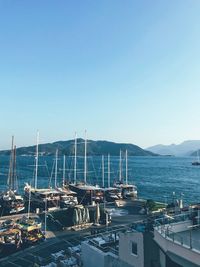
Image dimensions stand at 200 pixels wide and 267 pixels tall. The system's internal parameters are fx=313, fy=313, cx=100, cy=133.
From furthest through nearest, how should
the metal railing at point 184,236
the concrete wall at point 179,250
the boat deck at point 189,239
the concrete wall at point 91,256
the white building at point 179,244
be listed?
1. the concrete wall at point 91,256
2. the metal railing at point 184,236
3. the boat deck at point 189,239
4. the white building at point 179,244
5. the concrete wall at point 179,250

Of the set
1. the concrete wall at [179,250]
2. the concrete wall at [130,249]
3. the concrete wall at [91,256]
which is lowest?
the concrete wall at [91,256]

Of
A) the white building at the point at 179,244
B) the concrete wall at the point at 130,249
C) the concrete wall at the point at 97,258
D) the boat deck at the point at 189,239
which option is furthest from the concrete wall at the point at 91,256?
the boat deck at the point at 189,239

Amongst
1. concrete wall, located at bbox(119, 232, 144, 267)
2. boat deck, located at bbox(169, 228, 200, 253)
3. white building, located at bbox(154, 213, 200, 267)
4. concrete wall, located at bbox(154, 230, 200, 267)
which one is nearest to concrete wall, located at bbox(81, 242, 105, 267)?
concrete wall, located at bbox(119, 232, 144, 267)

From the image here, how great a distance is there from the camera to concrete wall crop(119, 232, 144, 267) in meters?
22.5

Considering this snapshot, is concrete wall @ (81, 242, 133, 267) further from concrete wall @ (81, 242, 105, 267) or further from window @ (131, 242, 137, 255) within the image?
window @ (131, 242, 137, 255)

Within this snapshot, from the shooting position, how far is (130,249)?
77.1 feet

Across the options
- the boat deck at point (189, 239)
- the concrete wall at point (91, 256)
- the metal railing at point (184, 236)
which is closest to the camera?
the boat deck at point (189, 239)

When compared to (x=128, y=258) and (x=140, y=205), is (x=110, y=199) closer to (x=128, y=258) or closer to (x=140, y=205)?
(x=140, y=205)

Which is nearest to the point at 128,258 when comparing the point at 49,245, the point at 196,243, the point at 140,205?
the point at 196,243

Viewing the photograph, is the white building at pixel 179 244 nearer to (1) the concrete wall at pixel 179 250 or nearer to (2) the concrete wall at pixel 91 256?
(1) the concrete wall at pixel 179 250

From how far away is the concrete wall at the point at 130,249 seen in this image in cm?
2250

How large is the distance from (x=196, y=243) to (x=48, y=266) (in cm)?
1779

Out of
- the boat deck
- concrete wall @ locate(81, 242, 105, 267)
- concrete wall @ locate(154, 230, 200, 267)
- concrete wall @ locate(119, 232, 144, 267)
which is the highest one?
the boat deck

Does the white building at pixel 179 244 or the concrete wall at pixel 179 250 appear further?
the white building at pixel 179 244
